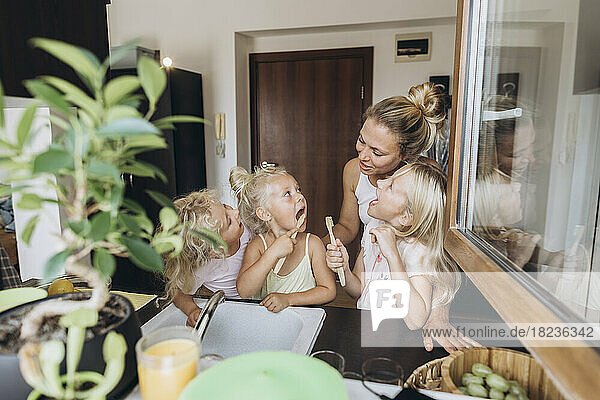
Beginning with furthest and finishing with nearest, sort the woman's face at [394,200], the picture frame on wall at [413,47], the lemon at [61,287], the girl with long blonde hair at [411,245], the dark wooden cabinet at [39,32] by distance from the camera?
the picture frame on wall at [413,47] → the woman's face at [394,200] → the girl with long blonde hair at [411,245] → the lemon at [61,287] → the dark wooden cabinet at [39,32]

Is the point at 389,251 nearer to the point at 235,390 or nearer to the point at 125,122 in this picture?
the point at 235,390

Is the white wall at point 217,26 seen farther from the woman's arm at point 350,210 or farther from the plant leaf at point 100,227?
the plant leaf at point 100,227

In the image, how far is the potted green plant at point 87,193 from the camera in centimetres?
35

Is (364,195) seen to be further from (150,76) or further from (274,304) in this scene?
(150,76)

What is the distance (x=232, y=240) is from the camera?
1.41 meters

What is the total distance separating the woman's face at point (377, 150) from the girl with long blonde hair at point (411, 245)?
0.23 feet

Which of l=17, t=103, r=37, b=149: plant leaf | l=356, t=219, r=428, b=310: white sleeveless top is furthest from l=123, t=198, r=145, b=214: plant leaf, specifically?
l=356, t=219, r=428, b=310: white sleeveless top

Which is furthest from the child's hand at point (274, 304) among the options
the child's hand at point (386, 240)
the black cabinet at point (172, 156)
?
the black cabinet at point (172, 156)

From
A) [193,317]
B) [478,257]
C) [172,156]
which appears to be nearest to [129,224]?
Answer: [478,257]

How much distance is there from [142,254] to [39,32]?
0.72 metres

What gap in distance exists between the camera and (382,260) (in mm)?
1282

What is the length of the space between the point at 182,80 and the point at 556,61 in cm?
257

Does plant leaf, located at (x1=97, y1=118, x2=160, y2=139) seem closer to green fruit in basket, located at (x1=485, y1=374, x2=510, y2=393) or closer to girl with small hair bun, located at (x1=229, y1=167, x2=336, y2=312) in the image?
green fruit in basket, located at (x1=485, y1=374, x2=510, y2=393)

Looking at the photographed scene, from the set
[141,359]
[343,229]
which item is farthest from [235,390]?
[343,229]
